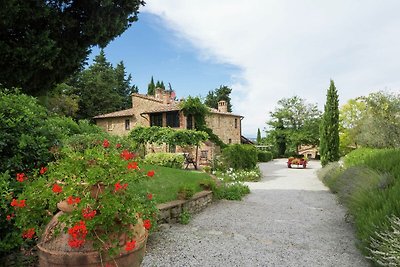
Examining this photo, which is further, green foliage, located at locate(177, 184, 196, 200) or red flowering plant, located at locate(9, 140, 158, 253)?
green foliage, located at locate(177, 184, 196, 200)

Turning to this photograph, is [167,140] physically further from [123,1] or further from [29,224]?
[29,224]

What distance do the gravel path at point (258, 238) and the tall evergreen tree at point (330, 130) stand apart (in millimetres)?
12194

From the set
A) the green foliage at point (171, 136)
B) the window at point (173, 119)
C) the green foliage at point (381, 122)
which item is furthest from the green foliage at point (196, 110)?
Result: the green foliage at point (381, 122)

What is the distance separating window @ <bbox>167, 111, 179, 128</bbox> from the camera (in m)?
26.3

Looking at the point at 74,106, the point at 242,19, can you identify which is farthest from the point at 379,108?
the point at 74,106

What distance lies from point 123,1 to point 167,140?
1217 cm

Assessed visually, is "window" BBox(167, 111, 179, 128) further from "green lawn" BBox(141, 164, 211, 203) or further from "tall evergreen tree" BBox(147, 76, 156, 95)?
"tall evergreen tree" BBox(147, 76, 156, 95)

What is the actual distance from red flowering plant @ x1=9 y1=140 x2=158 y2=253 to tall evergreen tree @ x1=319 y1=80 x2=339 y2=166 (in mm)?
19380

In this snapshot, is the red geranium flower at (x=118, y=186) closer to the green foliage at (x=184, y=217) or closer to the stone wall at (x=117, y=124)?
the green foliage at (x=184, y=217)

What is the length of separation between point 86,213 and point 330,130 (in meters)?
20.3

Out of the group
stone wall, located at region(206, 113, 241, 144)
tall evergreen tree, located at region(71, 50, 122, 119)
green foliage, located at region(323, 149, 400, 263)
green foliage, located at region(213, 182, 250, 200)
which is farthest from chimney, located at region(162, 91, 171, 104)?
green foliage, located at region(323, 149, 400, 263)

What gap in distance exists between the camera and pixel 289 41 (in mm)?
9242

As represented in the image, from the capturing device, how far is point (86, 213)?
2510 mm

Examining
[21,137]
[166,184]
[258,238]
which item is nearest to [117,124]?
[166,184]
